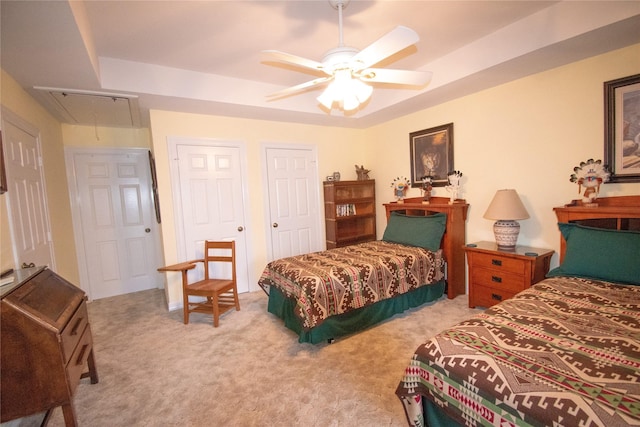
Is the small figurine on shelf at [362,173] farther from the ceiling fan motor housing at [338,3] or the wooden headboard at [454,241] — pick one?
Answer: the ceiling fan motor housing at [338,3]

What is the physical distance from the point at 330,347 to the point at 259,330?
0.81 m

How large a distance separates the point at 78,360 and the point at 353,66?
2486mm

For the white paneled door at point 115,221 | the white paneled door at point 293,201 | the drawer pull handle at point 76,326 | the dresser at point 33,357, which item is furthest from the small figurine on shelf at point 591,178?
the white paneled door at point 115,221

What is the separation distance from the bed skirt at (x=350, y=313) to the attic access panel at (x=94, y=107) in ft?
8.49

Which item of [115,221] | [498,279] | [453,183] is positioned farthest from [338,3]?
[115,221]

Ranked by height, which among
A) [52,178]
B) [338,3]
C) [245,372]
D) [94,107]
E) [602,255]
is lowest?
[245,372]

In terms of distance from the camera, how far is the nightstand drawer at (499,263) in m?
2.56

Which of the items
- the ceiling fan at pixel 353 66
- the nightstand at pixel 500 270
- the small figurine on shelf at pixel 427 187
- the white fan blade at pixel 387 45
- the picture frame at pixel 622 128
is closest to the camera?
the white fan blade at pixel 387 45

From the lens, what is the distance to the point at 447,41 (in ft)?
8.57

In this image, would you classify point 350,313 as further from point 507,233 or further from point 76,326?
point 76,326

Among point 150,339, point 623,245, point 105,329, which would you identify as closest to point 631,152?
point 623,245

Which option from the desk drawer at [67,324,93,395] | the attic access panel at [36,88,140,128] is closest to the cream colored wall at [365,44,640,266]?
the attic access panel at [36,88,140,128]

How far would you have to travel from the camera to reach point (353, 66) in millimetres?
1774

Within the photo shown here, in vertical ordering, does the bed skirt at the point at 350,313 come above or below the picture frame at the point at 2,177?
below
